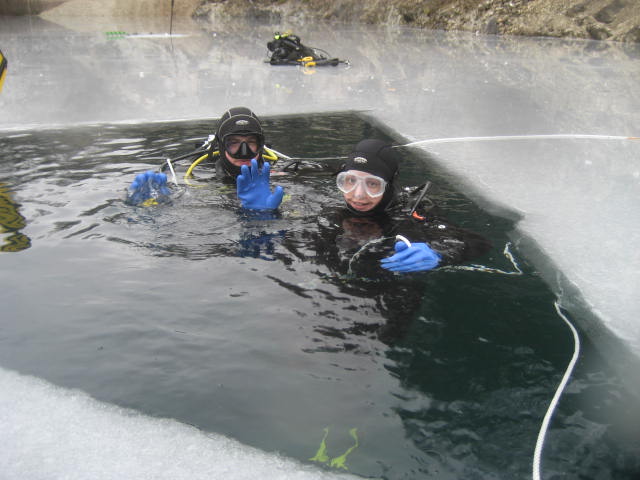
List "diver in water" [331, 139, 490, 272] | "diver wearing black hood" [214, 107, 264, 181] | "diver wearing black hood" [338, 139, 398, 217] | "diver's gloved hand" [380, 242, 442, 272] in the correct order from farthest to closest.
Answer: "diver wearing black hood" [214, 107, 264, 181]
"diver wearing black hood" [338, 139, 398, 217]
"diver in water" [331, 139, 490, 272]
"diver's gloved hand" [380, 242, 442, 272]

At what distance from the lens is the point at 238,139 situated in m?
4.44

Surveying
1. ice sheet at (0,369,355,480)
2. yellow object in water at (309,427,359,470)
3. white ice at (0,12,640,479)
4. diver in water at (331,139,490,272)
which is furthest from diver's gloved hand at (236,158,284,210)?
yellow object in water at (309,427,359,470)

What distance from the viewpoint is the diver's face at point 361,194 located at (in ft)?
11.7

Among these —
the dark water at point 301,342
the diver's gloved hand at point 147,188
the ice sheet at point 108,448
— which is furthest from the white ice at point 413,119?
the diver's gloved hand at point 147,188

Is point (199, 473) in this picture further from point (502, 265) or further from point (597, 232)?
point (597, 232)

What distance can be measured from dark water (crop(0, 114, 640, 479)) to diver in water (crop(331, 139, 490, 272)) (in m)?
0.16

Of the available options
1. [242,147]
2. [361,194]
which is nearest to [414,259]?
[361,194]

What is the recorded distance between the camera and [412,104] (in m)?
7.64

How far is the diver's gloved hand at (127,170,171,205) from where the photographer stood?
410 centimetres

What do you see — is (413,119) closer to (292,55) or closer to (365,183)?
(365,183)

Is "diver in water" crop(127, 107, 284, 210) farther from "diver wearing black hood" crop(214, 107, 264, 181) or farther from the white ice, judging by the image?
the white ice

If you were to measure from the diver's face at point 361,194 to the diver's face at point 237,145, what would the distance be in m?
1.17

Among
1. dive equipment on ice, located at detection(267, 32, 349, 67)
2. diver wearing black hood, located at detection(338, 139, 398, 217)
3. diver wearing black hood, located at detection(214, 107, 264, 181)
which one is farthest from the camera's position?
dive equipment on ice, located at detection(267, 32, 349, 67)

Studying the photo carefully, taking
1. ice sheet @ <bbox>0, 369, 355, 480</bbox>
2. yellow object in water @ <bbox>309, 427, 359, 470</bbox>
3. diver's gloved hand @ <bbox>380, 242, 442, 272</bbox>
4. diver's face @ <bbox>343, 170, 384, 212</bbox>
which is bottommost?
ice sheet @ <bbox>0, 369, 355, 480</bbox>
